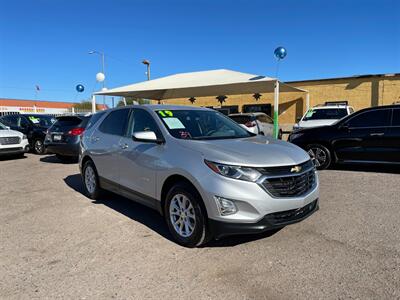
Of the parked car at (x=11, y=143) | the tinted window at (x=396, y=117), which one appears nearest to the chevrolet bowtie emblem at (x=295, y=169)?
the tinted window at (x=396, y=117)

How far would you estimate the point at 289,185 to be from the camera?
3529 millimetres

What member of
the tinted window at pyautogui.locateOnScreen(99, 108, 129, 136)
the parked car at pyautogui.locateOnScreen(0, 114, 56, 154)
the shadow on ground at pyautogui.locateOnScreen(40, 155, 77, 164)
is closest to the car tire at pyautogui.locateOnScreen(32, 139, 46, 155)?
the parked car at pyautogui.locateOnScreen(0, 114, 56, 154)

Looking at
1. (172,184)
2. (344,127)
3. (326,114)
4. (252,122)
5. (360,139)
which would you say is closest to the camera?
(172,184)

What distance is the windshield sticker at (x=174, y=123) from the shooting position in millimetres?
4359

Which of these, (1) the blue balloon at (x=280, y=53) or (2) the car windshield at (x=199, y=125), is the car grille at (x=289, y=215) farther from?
(1) the blue balloon at (x=280, y=53)

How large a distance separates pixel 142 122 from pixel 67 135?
6200mm

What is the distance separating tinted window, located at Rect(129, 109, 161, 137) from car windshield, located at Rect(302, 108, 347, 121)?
29.8 feet

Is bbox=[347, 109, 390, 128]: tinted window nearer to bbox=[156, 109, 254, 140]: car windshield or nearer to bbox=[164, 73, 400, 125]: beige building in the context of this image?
bbox=[156, 109, 254, 140]: car windshield

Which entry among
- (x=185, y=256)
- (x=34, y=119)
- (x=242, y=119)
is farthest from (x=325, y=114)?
(x=34, y=119)

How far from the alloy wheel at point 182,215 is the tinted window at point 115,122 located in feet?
5.73

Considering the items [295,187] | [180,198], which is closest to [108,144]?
[180,198]

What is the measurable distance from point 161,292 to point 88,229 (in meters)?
1.98

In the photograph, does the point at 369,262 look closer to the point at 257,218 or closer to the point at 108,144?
the point at 257,218

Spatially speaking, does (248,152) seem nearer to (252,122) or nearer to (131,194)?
(131,194)
